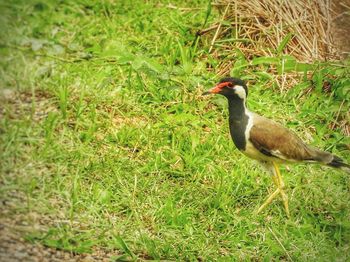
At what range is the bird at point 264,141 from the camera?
15.6 ft

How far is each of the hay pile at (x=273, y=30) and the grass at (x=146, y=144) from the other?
19cm

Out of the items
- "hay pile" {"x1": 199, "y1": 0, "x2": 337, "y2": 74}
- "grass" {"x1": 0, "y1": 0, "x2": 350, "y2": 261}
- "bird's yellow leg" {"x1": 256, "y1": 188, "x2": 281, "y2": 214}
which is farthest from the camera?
"hay pile" {"x1": 199, "y1": 0, "x2": 337, "y2": 74}

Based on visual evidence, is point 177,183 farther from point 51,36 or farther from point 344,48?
point 344,48

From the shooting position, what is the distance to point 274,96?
6.14 meters

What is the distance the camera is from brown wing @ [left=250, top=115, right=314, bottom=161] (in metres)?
4.74

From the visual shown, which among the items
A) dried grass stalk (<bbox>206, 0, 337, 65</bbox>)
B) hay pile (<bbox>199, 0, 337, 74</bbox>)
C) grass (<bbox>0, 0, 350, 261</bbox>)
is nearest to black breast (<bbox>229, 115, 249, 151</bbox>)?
grass (<bbox>0, 0, 350, 261</bbox>)

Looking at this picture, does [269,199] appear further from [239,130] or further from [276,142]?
[239,130]

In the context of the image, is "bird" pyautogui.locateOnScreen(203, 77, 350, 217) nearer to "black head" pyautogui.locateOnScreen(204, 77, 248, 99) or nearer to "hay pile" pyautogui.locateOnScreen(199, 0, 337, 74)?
"black head" pyautogui.locateOnScreen(204, 77, 248, 99)

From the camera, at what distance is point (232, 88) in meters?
4.85

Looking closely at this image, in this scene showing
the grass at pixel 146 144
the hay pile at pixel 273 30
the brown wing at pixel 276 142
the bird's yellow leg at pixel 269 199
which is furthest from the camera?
the hay pile at pixel 273 30

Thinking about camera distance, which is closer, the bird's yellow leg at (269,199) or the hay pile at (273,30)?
the bird's yellow leg at (269,199)

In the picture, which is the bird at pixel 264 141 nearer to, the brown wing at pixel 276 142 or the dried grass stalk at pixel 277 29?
the brown wing at pixel 276 142

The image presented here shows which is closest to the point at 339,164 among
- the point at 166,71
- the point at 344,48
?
the point at 166,71

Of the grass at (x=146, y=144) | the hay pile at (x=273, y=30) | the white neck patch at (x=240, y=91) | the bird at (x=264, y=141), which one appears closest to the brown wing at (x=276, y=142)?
the bird at (x=264, y=141)
